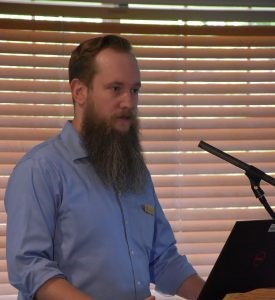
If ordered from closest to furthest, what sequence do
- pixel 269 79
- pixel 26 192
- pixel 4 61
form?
pixel 26 192
pixel 4 61
pixel 269 79

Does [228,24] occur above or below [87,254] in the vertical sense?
Result: above

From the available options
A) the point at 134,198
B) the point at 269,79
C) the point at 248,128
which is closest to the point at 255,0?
the point at 269,79

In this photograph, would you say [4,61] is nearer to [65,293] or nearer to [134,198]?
[134,198]

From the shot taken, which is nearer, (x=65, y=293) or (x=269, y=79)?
(x=65, y=293)

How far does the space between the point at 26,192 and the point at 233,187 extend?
4.69 feet

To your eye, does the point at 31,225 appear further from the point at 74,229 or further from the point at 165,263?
the point at 165,263

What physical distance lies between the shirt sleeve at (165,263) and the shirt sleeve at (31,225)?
17.3 inches

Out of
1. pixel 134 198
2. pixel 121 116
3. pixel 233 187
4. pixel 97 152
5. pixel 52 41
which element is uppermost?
pixel 52 41

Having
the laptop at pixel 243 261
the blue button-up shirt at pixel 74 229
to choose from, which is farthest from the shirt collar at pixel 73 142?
the laptop at pixel 243 261

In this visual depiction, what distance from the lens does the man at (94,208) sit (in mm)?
1733

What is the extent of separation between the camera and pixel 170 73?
2939mm

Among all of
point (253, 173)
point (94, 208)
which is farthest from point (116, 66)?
point (253, 173)

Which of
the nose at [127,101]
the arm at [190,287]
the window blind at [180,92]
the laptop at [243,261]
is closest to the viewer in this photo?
the laptop at [243,261]

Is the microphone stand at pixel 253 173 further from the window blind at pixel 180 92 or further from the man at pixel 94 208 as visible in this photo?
the window blind at pixel 180 92
